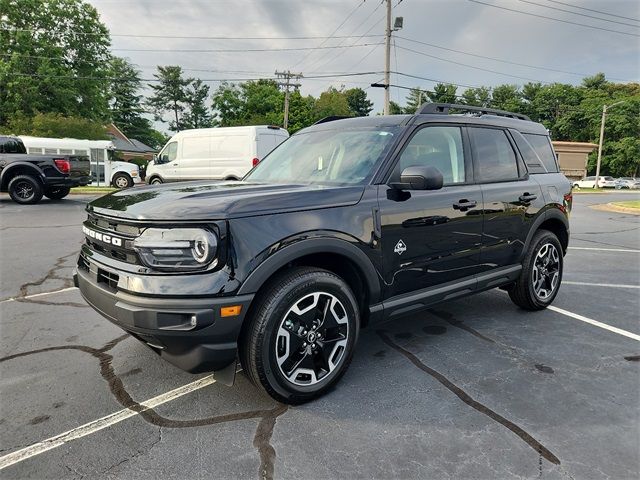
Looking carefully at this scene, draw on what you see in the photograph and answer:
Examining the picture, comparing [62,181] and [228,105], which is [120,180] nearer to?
[62,181]

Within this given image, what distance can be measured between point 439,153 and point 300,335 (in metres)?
1.92

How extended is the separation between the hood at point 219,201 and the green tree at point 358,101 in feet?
305

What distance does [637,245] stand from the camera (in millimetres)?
9188

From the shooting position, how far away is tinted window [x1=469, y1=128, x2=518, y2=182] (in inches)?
150

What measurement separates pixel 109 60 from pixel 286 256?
43566 millimetres

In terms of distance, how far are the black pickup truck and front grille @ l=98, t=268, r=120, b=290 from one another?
1236cm

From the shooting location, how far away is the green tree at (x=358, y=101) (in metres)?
92.5

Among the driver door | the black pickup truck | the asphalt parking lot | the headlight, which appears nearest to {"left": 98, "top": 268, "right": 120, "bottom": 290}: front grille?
the headlight

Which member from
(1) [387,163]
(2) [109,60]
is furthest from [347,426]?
(2) [109,60]

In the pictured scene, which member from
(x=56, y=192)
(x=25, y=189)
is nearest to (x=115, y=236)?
(x=25, y=189)

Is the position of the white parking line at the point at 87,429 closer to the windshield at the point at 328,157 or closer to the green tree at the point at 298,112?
the windshield at the point at 328,157

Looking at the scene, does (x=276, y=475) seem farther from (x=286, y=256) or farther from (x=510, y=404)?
(x=510, y=404)

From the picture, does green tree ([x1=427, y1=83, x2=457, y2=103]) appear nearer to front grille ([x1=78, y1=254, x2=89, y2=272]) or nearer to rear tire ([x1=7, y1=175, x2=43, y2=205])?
rear tire ([x1=7, y1=175, x2=43, y2=205])

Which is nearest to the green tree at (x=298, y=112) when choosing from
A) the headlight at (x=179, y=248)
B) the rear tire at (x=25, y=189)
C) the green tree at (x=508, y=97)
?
the green tree at (x=508, y=97)
